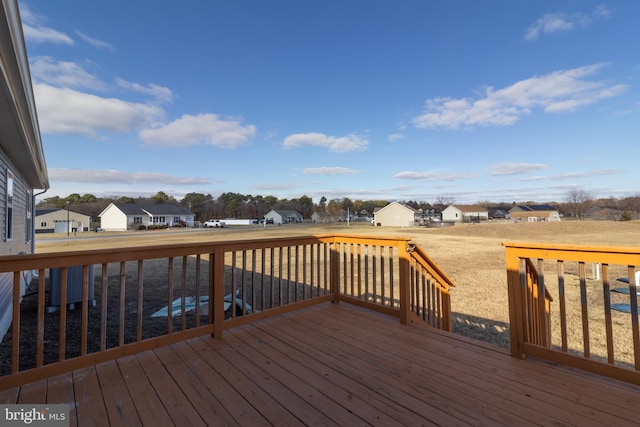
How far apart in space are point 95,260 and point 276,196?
73700 mm

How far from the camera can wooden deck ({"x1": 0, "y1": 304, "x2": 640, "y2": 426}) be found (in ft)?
5.34

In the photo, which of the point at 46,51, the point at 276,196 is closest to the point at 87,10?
the point at 46,51

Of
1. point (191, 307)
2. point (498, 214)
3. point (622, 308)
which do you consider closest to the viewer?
point (191, 307)

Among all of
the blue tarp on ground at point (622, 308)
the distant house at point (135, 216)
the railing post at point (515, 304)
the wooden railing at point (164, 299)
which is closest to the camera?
the wooden railing at point (164, 299)

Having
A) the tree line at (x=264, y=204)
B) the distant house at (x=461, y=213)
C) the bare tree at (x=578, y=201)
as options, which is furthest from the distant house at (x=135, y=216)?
the bare tree at (x=578, y=201)

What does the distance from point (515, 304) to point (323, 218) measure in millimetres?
57335

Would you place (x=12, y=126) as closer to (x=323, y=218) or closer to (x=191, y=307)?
(x=191, y=307)

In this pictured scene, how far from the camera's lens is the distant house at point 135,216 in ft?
134

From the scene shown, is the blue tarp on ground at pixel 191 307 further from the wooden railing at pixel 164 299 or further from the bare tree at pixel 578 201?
the bare tree at pixel 578 201

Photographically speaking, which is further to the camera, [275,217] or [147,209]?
[275,217]

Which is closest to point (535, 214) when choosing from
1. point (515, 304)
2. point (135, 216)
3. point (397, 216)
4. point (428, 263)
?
point (397, 216)

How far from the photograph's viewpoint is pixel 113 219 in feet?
137

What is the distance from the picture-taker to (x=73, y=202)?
163ft

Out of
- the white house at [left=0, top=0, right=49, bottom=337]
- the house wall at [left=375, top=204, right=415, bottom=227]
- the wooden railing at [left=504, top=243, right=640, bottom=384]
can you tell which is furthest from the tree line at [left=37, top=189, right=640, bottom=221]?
the wooden railing at [left=504, top=243, right=640, bottom=384]
